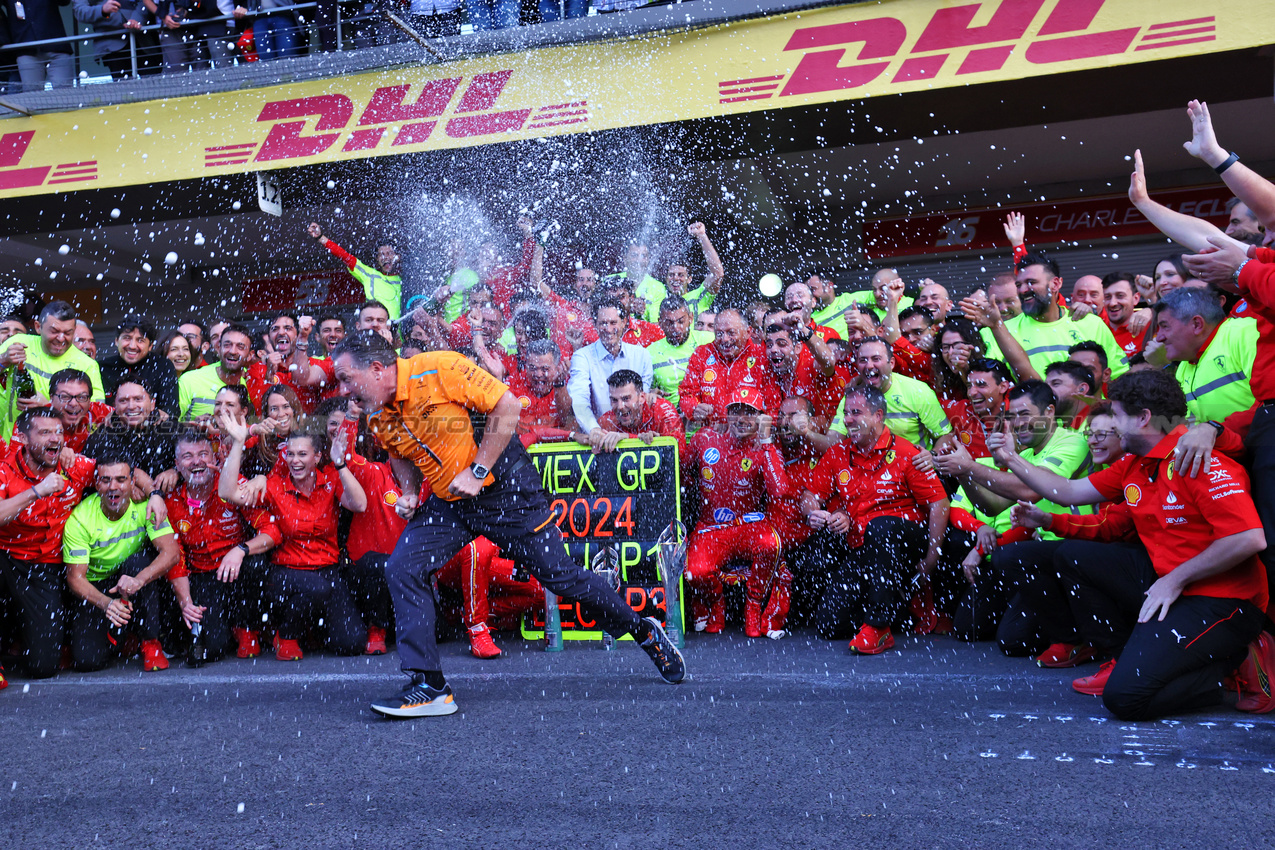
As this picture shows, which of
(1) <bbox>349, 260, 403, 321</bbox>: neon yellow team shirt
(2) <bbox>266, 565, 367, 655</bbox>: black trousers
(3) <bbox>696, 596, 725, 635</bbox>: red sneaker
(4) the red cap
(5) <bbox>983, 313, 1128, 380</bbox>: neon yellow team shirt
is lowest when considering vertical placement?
(3) <bbox>696, 596, 725, 635</bbox>: red sneaker

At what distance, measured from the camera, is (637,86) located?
26.4 feet

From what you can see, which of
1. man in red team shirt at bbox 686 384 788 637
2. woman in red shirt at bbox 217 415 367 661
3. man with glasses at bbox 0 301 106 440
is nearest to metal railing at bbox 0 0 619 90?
man with glasses at bbox 0 301 106 440

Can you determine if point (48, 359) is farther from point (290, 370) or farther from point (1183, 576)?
point (1183, 576)

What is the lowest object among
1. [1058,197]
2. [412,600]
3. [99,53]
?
[412,600]

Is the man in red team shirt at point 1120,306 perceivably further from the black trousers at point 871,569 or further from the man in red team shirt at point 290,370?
the man in red team shirt at point 290,370

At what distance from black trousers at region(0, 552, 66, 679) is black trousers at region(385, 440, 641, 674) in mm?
2525

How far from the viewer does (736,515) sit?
6.27m

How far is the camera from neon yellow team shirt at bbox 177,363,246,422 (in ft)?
23.2

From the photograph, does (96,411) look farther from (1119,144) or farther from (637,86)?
(1119,144)

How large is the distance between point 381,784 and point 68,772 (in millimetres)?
1204

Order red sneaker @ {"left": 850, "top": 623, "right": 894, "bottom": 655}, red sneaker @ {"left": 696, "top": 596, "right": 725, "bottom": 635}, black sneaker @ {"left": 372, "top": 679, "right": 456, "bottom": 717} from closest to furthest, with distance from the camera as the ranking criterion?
black sneaker @ {"left": 372, "top": 679, "right": 456, "bottom": 717}, red sneaker @ {"left": 850, "top": 623, "right": 894, "bottom": 655}, red sneaker @ {"left": 696, "top": 596, "right": 725, "bottom": 635}

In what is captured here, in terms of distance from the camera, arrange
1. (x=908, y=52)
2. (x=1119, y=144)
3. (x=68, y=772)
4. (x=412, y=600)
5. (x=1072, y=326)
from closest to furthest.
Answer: (x=68, y=772), (x=412, y=600), (x=1072, y=326), (x=908, y=52), (x=1119, y=144)

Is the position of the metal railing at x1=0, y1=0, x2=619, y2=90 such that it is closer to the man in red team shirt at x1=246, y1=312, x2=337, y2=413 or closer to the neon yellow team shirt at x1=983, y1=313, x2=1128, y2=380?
the man in red team shirt at x1=246, y1=312, x2=337, y2=413

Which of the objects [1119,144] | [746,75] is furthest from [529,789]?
[1119,144]
